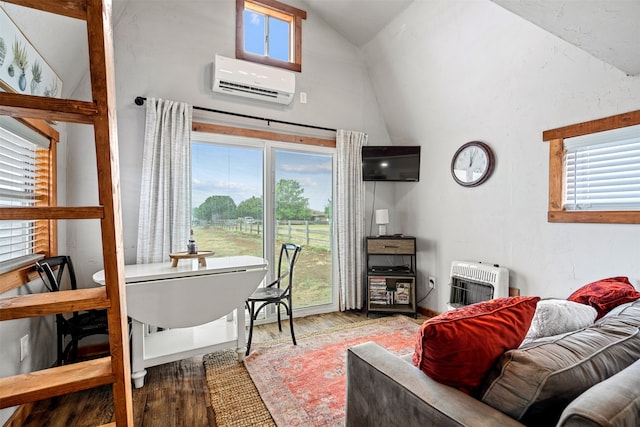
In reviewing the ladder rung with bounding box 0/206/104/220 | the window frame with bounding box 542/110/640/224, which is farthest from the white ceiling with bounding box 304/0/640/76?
the ladder rung with bounding box 0/206/104/220

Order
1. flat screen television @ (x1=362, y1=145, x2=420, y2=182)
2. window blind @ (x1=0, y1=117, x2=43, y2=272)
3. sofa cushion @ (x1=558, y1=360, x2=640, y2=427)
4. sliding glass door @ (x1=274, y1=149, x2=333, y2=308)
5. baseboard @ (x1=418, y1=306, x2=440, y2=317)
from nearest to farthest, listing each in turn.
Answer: sofa cushion @ (x1=558, y1=360, x2=640, y2=427)
window blind @ (x1=0, y1=117, x2=43, y2=272)
sliding glass door @ (x1=274, y1=149, x2=333, y2=308)
baseboard @ (x1=418, y1=306, x2=440, y2=317)
flat screen television @ (x1=362, y1=145, x2=420, y2=182)

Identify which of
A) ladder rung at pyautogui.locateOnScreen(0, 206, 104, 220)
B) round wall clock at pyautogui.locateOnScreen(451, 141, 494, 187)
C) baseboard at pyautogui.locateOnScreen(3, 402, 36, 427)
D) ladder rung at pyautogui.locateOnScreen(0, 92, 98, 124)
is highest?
round wall clock at pyautogui.locateOnScreen(451, 141, 494, 187)

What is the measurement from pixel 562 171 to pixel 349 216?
2.05 meters

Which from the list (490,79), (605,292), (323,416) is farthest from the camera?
(490,79)

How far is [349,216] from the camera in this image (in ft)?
12.0

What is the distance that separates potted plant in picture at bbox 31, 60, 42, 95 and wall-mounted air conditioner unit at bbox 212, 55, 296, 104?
4.44 ft

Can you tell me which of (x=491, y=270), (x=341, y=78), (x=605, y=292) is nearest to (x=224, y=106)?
(x=341, y=78)

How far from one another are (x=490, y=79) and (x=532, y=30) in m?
0.47

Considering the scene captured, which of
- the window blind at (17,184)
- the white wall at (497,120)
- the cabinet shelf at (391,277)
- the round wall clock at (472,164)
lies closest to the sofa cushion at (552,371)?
the white wall at (497,120)

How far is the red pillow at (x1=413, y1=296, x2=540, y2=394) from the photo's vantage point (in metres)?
0.94

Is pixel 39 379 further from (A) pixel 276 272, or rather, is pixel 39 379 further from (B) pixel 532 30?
(B) pixel 532 30

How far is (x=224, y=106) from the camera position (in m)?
3.06

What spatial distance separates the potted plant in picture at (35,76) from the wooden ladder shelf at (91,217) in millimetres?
1279

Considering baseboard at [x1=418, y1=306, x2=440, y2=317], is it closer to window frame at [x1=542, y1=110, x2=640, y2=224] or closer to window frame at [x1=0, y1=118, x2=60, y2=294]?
window frame at [x1=542, y1=110, x2=640, y2=224]
